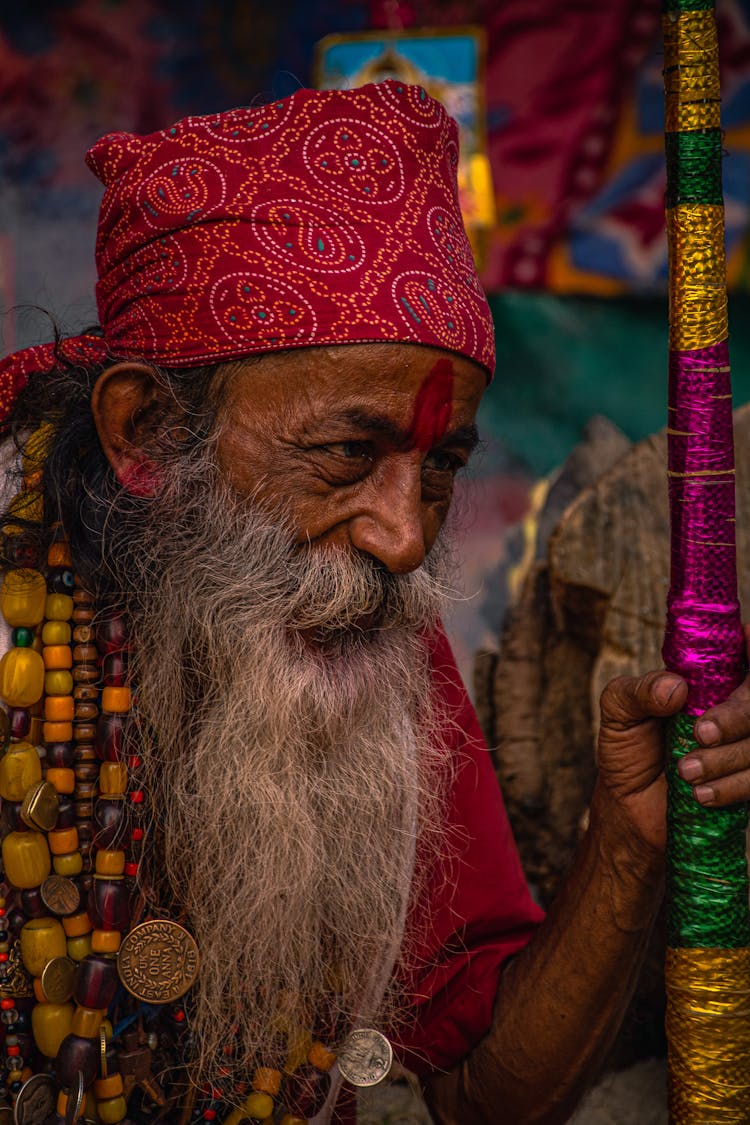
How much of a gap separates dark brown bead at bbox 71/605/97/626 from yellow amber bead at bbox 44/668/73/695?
9cm

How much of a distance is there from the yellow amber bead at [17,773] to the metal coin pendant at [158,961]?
290 mm

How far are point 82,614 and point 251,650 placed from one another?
0.29m

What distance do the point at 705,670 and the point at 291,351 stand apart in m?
0.81

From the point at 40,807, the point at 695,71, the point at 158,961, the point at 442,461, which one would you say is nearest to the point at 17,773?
the point at 40,807

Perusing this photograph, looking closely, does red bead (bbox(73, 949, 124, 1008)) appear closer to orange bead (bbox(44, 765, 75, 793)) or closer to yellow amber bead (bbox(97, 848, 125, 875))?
yellow amber bead (bbox(97, 848, 125, 875))

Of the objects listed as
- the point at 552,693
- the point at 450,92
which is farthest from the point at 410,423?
the point at 450,92

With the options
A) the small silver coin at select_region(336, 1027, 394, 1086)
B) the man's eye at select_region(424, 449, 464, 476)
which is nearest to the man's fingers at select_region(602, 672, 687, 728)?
the man's eye at select_region(424, 449, 464, 476)

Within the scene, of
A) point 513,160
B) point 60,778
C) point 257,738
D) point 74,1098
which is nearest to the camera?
point 74,1098

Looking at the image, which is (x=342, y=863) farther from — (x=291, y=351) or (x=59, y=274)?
(x=59, y=274)

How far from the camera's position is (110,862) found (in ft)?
6.28

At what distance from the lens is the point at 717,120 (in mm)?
1745

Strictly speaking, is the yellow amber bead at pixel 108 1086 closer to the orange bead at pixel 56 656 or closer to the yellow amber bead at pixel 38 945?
the yellow amber bead at pixel 38 945

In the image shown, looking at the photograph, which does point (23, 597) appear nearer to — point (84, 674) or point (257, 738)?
point (84, 674)

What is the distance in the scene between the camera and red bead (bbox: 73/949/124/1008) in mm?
1859
